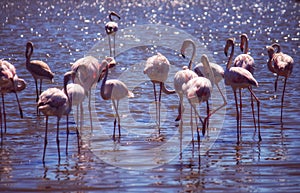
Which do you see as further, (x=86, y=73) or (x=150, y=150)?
(x=86, y=73)

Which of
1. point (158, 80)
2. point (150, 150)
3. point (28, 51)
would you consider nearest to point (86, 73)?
point (158, 80)

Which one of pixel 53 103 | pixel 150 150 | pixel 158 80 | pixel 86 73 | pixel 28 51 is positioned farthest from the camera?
pixel 28 51

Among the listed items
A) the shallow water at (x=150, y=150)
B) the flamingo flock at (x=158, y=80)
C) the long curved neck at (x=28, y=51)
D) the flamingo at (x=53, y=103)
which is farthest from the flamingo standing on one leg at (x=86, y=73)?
the long curved neck at (x=28, y=51)

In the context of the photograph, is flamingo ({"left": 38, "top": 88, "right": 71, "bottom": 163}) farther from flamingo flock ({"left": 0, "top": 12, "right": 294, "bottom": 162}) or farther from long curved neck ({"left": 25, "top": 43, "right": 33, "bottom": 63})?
long curved neck ({"left": 25, "top": 43, "right": 33, "bottom": 63})

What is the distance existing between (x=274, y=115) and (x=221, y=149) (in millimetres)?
2448

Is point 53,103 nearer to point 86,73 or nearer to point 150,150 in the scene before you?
point 150,150

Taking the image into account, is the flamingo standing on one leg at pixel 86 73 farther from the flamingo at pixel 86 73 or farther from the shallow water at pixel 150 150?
the shallow water at pixel 150 150

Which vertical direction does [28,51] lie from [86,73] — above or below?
above

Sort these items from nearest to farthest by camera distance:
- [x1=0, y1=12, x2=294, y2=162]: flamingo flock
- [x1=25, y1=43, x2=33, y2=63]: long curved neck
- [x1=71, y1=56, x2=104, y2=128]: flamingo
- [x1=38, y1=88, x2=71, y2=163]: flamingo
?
[x1=38, y1=88, x2=71, y2=163]: flamingo
[x1=0, y1=12, x2=294, y2=162]: flamingo flock
[x1=71, y1=56, x2=104, y2=128]: flamingo
[x1=25, y1=43, x2=33, y2=63]: long curved neck

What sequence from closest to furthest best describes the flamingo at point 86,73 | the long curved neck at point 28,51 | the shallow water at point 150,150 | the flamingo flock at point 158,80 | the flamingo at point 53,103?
the shallow water at point 150,150
the flamingo at point 53,103
the flamingo flock at point 158,80
the flamingo at point 86,73
the long curved neck at point 28,51

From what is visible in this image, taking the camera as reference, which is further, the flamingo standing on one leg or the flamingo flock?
the flamingo standing on one leg

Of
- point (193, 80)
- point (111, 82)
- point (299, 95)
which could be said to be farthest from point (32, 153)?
point (299, 95)

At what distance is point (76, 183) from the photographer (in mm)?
7754

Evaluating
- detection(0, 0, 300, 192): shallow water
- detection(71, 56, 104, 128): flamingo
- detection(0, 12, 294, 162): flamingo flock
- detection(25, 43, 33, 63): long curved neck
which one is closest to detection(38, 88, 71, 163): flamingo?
detection(0, 12, 294, 162): flamingo flock
